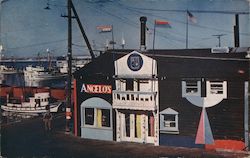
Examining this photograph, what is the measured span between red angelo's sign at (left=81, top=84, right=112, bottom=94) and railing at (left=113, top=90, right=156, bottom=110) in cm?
61

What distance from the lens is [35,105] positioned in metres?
23.2

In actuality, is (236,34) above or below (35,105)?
above

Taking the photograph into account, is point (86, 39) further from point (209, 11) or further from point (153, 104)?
point (209, 11)

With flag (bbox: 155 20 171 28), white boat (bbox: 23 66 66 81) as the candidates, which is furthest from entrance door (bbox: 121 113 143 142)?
white boat (bbox: 23 66 66 81)

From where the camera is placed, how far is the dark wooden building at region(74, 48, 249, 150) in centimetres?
1502

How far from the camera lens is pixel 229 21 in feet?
53.5

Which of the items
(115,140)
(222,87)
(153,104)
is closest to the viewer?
(222,87)

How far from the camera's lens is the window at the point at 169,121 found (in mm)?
16008

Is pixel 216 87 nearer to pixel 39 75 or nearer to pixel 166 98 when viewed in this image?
pixel 166 98

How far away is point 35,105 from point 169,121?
37.8 feet

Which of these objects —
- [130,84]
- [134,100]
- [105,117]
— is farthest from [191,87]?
[105,117]

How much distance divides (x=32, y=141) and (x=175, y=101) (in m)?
Answer: 8.77

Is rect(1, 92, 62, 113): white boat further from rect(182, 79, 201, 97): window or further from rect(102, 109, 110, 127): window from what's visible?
rect(182, 79, 201, 97): window

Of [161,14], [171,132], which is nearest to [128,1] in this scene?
[161,14]
